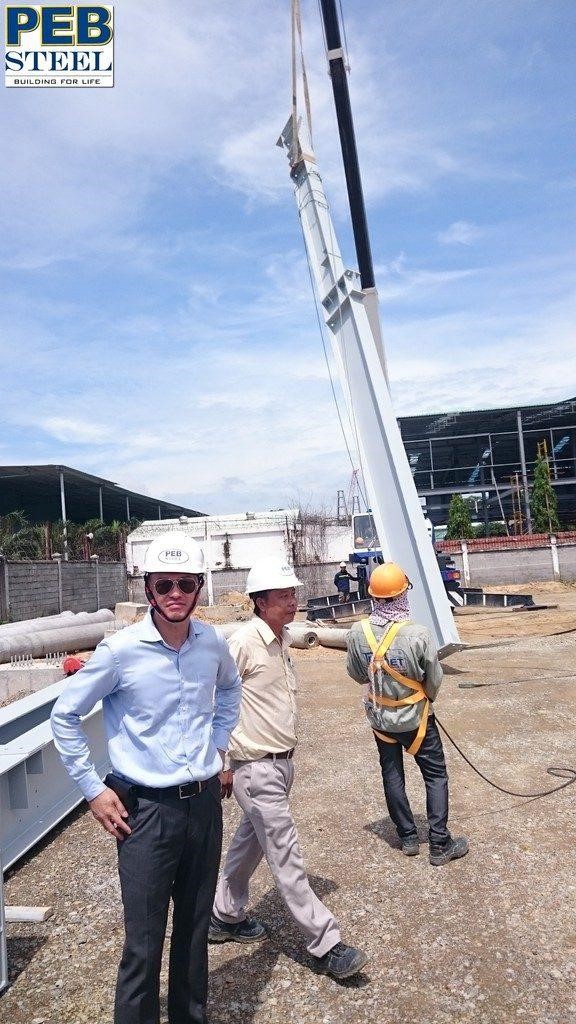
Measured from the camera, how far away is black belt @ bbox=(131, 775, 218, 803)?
2396 millimetres

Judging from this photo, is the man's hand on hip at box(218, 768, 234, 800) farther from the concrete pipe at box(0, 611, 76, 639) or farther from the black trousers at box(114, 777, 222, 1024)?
the concrete pipe at box(0, 611, 76, 639)

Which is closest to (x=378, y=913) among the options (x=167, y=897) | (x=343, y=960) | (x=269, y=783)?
(x=343, y=960)

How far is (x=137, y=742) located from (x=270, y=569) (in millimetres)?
1152

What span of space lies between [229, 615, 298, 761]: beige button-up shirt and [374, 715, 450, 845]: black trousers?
1.17 meters

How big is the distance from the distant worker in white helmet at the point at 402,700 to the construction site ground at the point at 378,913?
22 centimetres

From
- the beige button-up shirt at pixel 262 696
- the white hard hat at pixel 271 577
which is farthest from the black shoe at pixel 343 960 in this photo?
the white hard hat at pixel 271 577

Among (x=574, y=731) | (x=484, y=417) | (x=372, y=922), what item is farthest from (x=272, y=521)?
(x=372, y=922)

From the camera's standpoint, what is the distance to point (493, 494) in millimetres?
48562

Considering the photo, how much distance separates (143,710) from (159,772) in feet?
0.72

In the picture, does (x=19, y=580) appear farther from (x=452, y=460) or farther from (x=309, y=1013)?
(x=452, y=460)

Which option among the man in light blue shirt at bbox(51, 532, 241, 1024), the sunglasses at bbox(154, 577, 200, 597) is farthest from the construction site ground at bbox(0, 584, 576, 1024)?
the sunglasses at bbox(154, 577, 200, 597)

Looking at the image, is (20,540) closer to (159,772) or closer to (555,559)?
(555,559)

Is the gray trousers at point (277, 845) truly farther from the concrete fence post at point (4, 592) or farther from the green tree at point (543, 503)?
the green tree at point (543, 503)

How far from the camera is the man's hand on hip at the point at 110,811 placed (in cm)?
230
